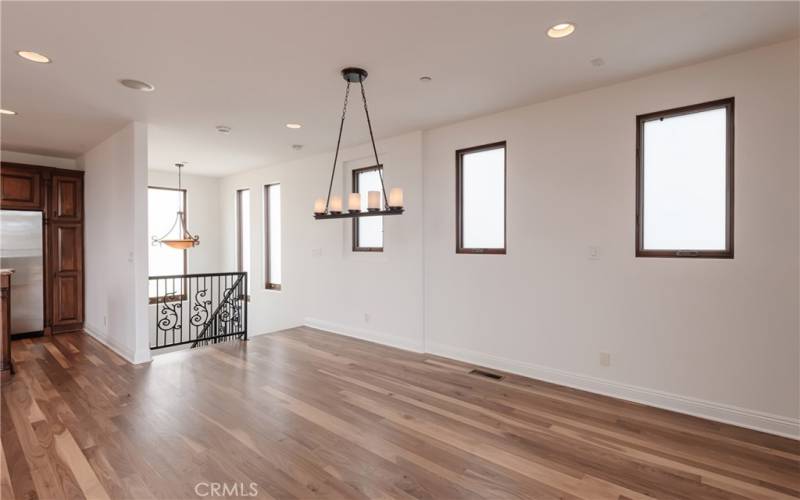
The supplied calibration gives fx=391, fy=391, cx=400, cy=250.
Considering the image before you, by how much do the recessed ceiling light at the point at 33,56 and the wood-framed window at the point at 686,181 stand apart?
185 inches

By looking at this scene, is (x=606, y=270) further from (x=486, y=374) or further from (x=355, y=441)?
(x=355, y=441)

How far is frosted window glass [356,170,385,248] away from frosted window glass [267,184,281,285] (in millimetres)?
2045

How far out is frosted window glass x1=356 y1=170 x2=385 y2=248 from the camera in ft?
18.0

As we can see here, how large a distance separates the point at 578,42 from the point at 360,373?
3498mm

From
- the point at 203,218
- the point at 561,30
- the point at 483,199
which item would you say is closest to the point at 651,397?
the point at 483,199

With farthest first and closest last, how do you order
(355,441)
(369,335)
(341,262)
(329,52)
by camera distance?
(341,262) < (369,335) < (329,52) < (355,441)

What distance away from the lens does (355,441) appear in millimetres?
2713

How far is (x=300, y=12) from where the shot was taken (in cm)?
233

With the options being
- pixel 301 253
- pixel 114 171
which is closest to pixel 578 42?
pixel 301 253

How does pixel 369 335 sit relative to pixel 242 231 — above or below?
below

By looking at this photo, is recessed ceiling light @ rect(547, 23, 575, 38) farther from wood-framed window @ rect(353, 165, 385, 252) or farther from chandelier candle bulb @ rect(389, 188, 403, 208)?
wood-framed window @ rect(353, 165, 385, 252)

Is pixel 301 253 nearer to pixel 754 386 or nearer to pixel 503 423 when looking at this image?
pixel 503 423

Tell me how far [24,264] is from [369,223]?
192 inches

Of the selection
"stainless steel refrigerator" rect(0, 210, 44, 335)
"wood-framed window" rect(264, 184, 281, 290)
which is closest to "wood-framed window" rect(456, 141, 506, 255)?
"wood-framed window" rect(264, 184, 281, 290)
